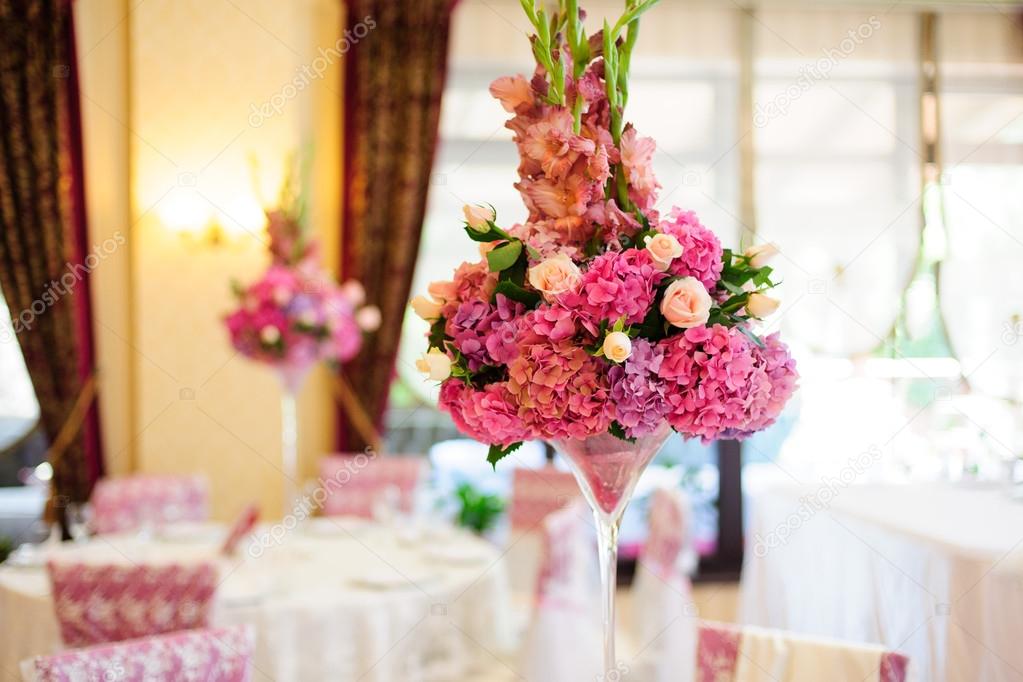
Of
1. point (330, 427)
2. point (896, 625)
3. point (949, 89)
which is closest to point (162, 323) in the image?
point (330, 427)

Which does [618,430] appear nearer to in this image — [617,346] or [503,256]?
[617,346]

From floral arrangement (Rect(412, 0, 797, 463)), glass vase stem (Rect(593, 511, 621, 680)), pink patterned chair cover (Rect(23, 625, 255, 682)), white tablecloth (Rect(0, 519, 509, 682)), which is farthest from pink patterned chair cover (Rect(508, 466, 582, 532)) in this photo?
floral arrangement (Rect(412, 0, 797, 463))

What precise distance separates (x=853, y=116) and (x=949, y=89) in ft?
2.01

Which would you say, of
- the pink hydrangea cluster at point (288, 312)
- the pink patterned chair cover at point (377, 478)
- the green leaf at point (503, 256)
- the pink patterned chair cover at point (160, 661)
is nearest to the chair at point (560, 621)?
the pink patterned chair cover at point (377, 478)

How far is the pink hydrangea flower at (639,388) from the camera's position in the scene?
1.36 m

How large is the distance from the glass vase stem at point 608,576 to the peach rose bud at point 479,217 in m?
0.52

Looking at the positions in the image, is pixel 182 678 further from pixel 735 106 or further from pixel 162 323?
pixel 735 106

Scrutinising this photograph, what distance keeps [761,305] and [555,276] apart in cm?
35

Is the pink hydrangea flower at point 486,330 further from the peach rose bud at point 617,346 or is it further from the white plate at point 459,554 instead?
the white plate at point 459,554

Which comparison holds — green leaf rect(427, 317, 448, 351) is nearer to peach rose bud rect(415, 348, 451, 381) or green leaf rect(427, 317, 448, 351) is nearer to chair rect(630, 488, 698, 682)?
peach rose bud rect(415, 348, 451, 381)

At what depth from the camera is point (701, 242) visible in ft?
Answer: 4.66

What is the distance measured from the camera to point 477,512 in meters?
5.70

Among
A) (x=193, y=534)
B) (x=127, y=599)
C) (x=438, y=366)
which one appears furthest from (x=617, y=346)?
(x=193, y=534)

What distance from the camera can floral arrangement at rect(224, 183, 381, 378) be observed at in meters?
4.32
